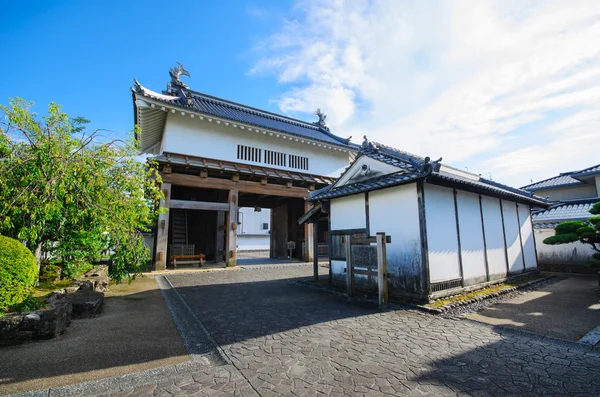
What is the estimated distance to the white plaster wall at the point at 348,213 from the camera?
31.6 feet

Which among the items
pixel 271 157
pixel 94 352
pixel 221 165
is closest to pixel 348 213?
pixel 94 352

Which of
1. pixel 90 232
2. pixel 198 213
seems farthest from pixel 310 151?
pixel 90 232

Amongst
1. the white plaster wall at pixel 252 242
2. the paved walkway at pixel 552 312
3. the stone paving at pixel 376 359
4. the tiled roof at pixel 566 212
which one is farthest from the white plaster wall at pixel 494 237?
the white plaster wall at pixel 252 242

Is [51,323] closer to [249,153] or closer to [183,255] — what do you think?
[183,255]

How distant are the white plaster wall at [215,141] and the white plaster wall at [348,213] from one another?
862 cm

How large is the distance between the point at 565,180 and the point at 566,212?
4986 millimetres

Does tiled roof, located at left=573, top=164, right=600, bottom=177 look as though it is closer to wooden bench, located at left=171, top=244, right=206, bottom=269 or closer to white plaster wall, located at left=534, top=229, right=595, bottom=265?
white plaster wall, located at left=534, top=229, right=595, bottom=265

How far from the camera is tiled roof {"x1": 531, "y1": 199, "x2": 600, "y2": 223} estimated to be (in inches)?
628

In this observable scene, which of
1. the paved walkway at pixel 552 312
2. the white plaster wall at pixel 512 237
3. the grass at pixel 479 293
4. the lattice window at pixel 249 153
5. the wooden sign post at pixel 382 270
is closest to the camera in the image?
the paved walkway at pixel 552 312

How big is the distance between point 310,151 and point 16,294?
17160mm

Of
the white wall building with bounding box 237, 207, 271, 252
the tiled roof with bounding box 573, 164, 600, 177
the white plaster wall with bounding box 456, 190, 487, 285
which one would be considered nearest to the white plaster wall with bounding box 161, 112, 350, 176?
the white plaster wall with bounding box 456, 190, 487, 285

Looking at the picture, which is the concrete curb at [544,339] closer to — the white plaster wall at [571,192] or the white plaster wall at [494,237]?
the white plaster wall at [494,237]

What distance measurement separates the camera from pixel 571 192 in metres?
19.1

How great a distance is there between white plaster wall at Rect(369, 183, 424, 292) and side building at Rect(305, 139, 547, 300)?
0.09 feet
